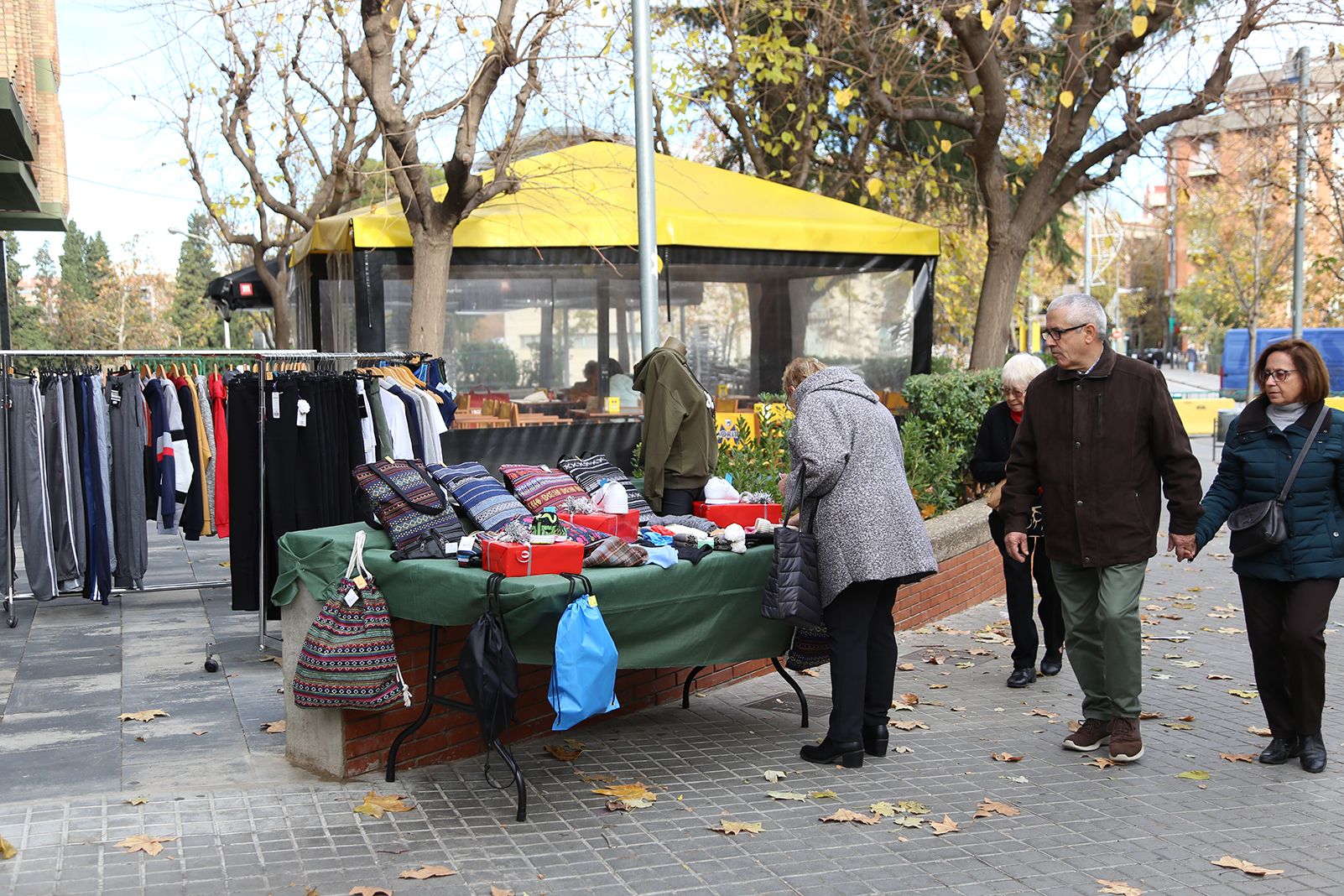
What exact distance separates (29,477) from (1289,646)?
748cm

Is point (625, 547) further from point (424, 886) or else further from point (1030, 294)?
point (1030, 294)

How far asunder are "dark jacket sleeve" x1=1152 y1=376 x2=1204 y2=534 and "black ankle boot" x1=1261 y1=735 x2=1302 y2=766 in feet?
3.52

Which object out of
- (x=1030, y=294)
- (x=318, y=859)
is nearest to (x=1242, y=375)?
(x=1030, y=294)

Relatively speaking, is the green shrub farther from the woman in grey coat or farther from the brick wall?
the woman in grey coat

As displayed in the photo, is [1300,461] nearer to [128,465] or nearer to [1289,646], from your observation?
[1289,646]

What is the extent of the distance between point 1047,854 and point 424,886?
227 cm

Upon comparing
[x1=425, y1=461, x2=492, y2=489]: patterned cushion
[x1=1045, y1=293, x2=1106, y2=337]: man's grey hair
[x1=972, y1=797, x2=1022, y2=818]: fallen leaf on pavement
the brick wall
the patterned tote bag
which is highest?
[x1=1045, y1=293, x2=1106, y2=337]: man's grey hair

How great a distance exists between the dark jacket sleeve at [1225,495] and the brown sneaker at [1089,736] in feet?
3.17

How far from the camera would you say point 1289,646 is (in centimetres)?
566

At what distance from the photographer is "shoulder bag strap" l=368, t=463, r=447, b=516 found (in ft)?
18.6

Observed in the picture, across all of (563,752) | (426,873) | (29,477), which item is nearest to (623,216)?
(29,477)

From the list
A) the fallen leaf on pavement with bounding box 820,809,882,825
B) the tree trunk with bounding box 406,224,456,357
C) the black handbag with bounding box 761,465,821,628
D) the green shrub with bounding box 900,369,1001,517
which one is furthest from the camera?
the tree trunk with bounding box 406,224,456,357

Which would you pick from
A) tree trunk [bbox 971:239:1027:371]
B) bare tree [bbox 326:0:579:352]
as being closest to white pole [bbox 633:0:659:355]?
bare tree [bbox 326:0:579:352]

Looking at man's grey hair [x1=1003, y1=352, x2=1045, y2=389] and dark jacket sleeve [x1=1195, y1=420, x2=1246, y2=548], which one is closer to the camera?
dark jacket sleeve [x1=1195, y1=420, x2=1246, y2=548]
